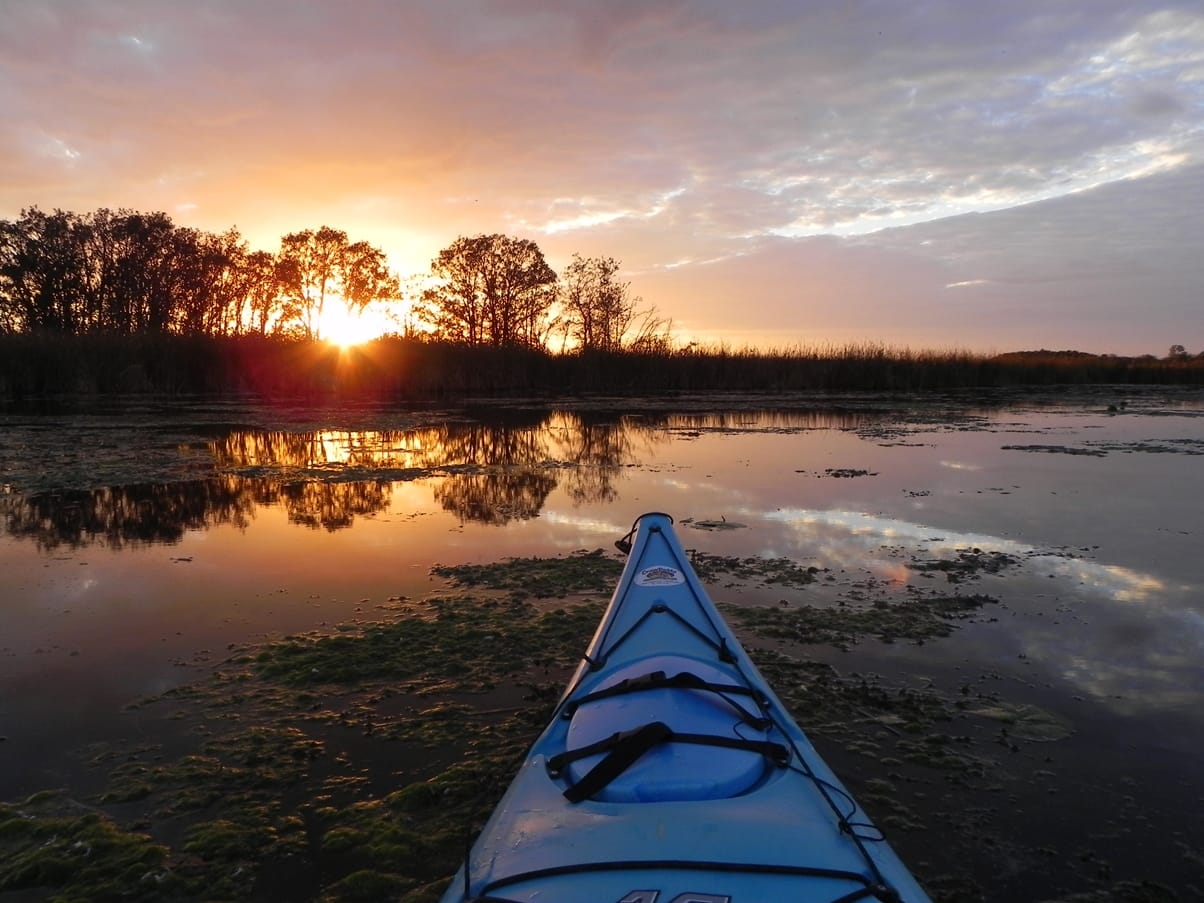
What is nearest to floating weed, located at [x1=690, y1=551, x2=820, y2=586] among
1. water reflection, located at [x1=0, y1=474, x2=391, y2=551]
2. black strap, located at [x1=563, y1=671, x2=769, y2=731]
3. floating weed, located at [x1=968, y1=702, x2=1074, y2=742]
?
floating weed, located at [x1=968, y1=702, x2=1074, y2=742]

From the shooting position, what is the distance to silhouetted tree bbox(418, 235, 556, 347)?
37.5 metres

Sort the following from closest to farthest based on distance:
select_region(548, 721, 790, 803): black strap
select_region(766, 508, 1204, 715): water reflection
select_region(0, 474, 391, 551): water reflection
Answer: select_region(548, 721, 790, 803): black strap → select_region(766, 508, 1204, 715): water reflection → select_region(0, 474, 391, 551): water reflection

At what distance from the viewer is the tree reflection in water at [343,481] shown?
6.48 m

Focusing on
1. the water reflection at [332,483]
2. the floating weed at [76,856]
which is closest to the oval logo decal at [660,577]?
the floating weed at [76,856]

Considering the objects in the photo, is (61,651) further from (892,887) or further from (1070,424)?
(1070,424)

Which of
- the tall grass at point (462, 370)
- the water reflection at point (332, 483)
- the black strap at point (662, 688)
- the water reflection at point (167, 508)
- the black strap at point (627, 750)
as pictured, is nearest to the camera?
the black strap at point (627, 750)

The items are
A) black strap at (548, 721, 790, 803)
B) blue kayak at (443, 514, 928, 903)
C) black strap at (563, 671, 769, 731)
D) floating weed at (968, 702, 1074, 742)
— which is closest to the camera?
blue kayak at (443, 514, 928, 903)

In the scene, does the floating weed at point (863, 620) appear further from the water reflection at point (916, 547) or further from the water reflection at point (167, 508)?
the water reflection at point (167, 508)

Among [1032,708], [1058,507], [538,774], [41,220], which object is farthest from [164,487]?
[41,220]

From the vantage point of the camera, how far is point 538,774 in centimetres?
207

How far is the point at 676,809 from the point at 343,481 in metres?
7.32

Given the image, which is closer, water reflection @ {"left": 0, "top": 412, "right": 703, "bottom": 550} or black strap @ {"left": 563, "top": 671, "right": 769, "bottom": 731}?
black strap @ {"left": 563, "top": 671, "right": 769, "bottom": 731}

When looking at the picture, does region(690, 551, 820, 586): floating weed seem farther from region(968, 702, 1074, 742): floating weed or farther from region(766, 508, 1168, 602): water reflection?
region(968, 702, 1074, 742): floating weed

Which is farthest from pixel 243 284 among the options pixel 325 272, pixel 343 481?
pixel 343 481
